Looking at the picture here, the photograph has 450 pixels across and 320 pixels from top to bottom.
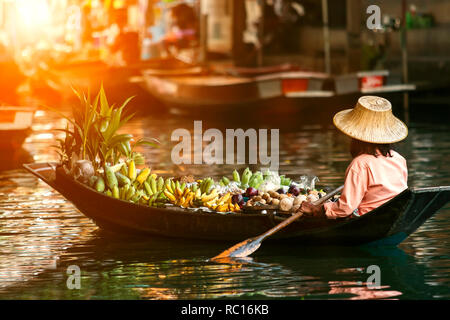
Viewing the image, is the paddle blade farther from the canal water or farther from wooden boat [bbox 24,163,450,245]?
wooden boat [bbox 24,163,450,245]

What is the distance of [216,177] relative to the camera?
43.0 feet

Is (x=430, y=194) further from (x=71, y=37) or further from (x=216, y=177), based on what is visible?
(x=71, y=37)

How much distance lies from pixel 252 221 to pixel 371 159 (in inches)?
49.2

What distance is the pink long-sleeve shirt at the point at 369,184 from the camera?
735 centimetres

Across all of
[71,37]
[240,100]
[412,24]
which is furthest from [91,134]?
[71,37]

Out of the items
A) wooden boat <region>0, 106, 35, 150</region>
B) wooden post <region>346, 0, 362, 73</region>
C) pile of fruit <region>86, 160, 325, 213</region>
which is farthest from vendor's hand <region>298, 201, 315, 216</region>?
wooden post <region>346, 0, 362, 73</region>

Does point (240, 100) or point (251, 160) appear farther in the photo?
point (240, 100)

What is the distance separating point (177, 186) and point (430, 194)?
2.43 meters

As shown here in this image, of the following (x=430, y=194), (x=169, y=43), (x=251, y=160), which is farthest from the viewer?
(x=169, y=43)

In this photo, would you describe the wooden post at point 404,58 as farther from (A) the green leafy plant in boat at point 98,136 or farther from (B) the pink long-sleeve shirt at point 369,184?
(B) the pink long-sleeve shirt at point 369,184

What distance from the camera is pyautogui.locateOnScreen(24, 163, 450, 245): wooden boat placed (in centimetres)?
749

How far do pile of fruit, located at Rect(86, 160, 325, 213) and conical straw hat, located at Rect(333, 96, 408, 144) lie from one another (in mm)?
1053

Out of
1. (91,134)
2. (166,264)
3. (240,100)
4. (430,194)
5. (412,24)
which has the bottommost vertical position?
(166,264)

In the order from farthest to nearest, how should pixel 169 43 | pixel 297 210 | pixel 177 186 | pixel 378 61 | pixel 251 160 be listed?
pixel 169 43, pixel 378 61, pixel 251 160, pixel 177 186, pixel 297 210
